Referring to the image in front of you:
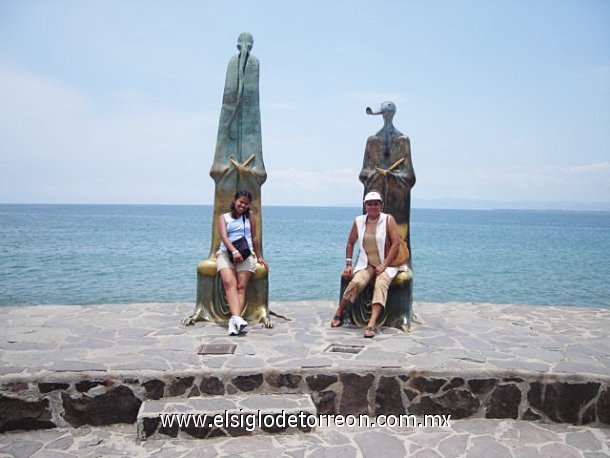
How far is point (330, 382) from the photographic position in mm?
5117

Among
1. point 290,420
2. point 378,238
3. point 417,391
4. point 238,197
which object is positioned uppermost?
point 238,197

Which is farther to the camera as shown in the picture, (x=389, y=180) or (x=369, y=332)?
(x=389, y=180)

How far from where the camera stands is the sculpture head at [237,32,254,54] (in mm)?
7203

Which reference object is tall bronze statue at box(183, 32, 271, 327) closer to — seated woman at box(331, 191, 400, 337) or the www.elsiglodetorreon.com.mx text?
seated woman at box(331, 191, 400, 337)

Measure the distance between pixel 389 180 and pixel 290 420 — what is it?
3.51 meters

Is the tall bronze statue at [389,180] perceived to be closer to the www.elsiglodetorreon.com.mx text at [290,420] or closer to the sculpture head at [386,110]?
the sculpture head at [386,110]

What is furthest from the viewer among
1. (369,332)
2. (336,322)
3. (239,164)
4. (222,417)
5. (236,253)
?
(239,164)

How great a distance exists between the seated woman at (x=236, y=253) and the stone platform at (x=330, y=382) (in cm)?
71

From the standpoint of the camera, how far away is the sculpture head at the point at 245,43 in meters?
7.20

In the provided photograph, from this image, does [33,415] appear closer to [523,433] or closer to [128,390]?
[128,390]

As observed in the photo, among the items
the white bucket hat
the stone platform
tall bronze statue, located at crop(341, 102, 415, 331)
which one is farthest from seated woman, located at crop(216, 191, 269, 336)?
the white bucket hat

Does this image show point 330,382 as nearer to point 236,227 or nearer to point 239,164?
point 236,227

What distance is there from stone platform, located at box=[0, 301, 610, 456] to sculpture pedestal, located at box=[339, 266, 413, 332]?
0.69m

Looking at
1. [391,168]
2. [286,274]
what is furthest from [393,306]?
[286,274]
